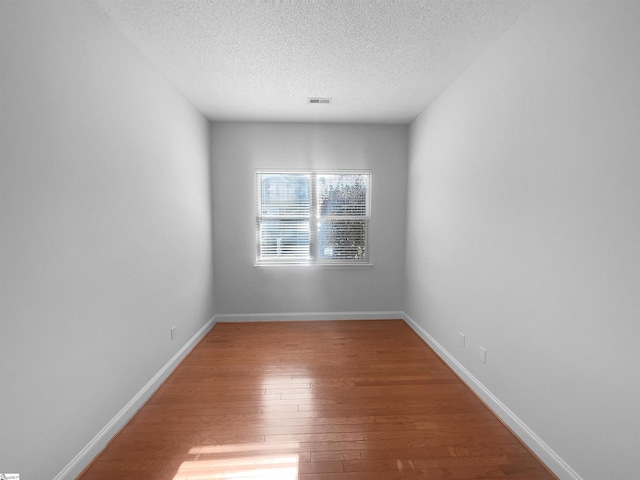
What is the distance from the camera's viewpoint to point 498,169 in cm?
219

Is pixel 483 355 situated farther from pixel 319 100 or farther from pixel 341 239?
pixel 319 100

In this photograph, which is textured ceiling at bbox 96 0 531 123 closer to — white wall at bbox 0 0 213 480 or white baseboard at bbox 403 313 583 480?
white wall at bbox 0 0 213 480

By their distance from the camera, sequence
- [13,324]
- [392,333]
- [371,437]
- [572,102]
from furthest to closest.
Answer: [392,333]
[371,437]
[572,102]
[13,324]

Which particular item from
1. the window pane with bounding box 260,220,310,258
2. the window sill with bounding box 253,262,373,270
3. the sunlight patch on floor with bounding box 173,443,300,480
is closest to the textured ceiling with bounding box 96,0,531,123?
the window pane with bounding box 260,220,310,258

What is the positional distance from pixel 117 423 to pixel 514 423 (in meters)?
2.66

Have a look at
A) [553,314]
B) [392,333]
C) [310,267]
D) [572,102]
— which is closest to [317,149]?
[310,267]

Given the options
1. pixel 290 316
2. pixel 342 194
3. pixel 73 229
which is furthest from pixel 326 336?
pixel 73 229

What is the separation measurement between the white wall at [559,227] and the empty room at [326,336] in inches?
0.5

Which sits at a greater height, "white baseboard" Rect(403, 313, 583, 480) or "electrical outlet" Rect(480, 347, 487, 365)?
"electrical outlet" Rect(480, 347, 487, 365)

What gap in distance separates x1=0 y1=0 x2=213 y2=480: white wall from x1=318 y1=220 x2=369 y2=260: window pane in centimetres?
215

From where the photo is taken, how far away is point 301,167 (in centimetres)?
410

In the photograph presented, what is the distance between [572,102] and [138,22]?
2.71 meters

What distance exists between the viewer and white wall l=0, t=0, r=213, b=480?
4.27 feet

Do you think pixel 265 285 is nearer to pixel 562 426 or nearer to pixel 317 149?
pixel 317 149
